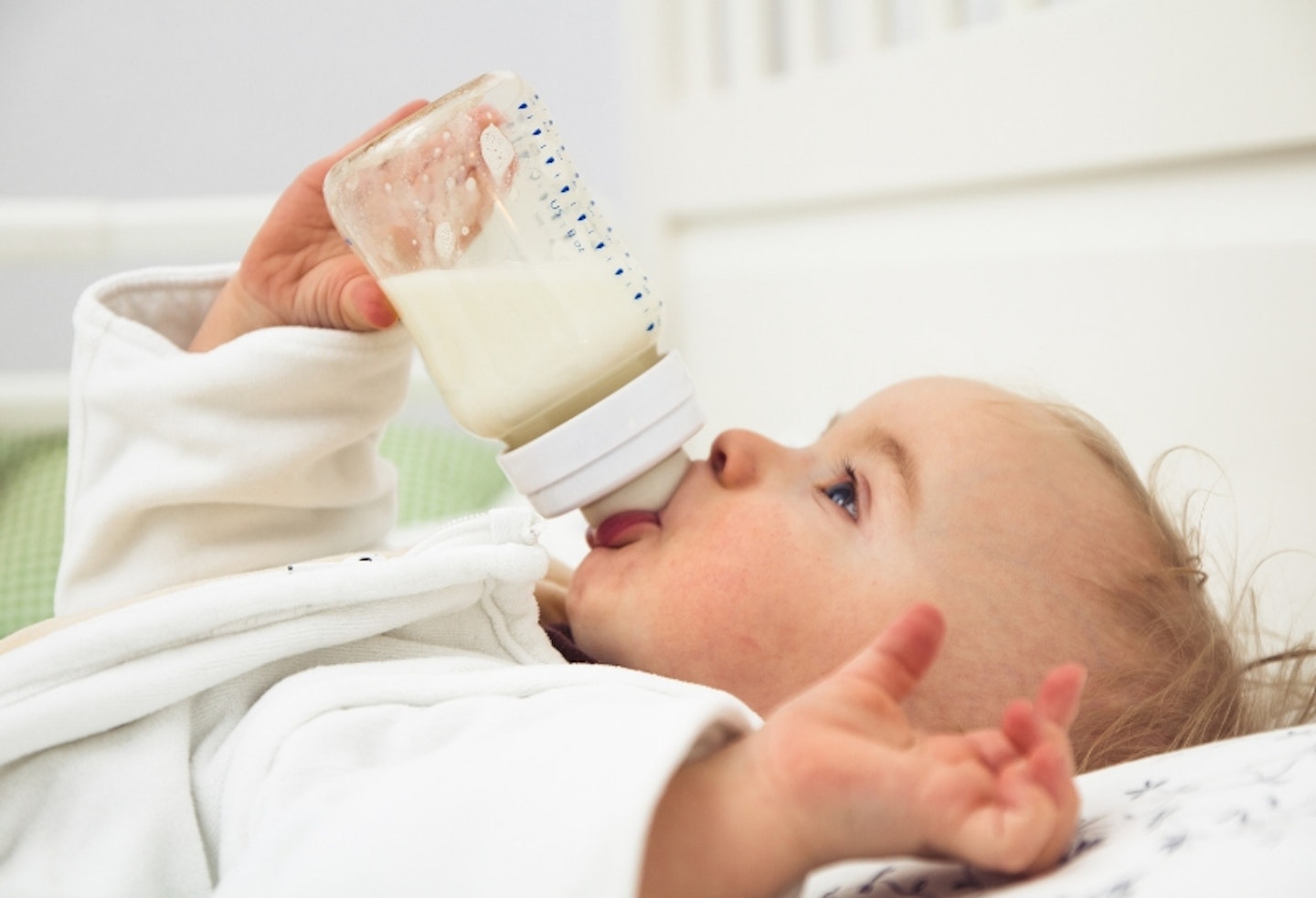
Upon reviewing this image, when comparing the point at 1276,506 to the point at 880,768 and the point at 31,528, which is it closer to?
the point at 880,768

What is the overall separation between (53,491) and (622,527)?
3.08 ft

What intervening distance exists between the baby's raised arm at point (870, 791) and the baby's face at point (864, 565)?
0.23 m

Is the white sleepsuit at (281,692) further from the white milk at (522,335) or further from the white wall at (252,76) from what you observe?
the white wall at (252,76)

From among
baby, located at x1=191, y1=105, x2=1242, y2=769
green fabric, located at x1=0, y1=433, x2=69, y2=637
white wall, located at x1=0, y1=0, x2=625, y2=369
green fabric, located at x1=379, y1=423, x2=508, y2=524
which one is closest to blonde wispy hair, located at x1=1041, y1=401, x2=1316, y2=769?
baby, located at x1=191, y1=105, x2=1242, y2=769

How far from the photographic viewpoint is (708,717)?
0.49 metres

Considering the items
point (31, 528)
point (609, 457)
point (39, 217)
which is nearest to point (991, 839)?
point (609, 457)

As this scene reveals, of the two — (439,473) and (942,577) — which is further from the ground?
(942,577)

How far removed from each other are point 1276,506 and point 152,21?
195 centimetres

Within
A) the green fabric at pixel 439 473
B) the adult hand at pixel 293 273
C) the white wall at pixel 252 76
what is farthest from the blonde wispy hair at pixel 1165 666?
the white wall at pixel 252 76

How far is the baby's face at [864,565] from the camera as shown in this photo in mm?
707

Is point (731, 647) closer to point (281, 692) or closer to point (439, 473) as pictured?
point (281, 692)

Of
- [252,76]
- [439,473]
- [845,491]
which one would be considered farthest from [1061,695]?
[252,76]

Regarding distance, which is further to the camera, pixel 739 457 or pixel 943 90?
pixel 943 90

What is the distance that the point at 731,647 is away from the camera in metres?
0.73
